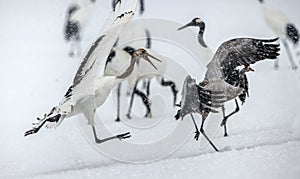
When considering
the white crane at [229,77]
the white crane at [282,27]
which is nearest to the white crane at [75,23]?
the white crane at [229,77]

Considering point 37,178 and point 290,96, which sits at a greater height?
point 290,96

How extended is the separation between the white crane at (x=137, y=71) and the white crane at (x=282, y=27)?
1.43ft

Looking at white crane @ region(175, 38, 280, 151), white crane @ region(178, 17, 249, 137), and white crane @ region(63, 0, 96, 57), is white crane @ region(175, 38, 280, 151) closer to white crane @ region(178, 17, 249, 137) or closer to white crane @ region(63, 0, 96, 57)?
white crane @ region(178, 17, 249, 137)

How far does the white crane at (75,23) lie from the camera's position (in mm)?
1889

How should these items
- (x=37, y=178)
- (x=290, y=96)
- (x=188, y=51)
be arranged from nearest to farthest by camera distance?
(x=37, y=178) → (x=188, y=51) → (x=290, y=96)

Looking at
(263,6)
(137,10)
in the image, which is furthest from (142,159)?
(263,6)

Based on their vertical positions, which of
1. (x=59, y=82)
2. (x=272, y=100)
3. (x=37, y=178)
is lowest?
(x=37, y=178)

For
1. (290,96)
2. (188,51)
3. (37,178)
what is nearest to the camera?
(37,178)

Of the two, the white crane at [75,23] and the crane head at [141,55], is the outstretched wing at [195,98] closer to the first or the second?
the crane head at [141,55]

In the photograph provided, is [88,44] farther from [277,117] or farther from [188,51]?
[277,117]

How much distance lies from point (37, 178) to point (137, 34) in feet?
1.92

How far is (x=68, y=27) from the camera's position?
1894mm

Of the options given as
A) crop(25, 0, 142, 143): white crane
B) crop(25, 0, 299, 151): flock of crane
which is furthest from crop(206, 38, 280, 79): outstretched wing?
crop(25, 0, 142, 143): white crane

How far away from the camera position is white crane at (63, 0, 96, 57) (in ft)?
6.20
